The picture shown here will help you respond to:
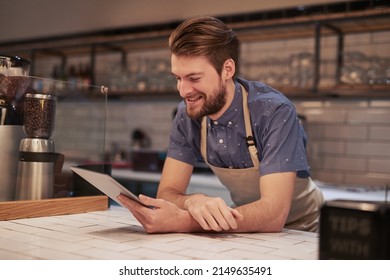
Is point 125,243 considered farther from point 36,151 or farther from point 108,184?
point 36,151

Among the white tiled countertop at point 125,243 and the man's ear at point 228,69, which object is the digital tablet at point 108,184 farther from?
the man's ear at point 228,69

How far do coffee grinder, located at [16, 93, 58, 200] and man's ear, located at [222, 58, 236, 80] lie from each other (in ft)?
1.82

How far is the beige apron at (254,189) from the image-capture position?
162 cm

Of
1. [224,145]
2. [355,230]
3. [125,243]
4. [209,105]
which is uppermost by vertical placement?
[209,105]

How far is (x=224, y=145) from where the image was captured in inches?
64.1

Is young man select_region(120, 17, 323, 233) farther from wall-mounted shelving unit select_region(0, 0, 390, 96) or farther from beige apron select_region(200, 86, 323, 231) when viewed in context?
wall-mounted shelving unit select_region(0, 0, 390, 96)

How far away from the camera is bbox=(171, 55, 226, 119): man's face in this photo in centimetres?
148

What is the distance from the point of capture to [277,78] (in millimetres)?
3066

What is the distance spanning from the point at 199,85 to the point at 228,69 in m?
0.13

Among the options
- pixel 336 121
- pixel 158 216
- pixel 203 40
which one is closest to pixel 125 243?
pixel 158 216

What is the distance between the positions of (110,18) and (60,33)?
0.65 meters

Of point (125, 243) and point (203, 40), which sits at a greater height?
point (203, 40)

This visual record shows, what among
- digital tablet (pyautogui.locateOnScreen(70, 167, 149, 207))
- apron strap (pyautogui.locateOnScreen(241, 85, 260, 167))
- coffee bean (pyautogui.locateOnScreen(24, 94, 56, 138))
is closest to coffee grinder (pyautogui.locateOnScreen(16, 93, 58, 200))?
coffee bean (pyautogui.locateOnScreen(24, 94, 56, 138))

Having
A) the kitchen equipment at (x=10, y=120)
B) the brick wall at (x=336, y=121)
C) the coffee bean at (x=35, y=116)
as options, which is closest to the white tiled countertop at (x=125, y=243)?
the kitchen equipment at (x=10, y=120)
